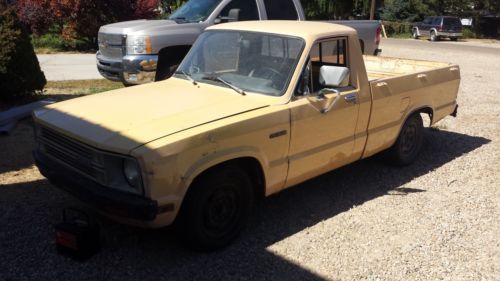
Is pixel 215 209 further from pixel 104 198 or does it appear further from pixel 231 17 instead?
pixel 231 17

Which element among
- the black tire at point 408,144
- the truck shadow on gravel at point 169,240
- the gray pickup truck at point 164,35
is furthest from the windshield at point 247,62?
the gray pickup truck at point 164,35

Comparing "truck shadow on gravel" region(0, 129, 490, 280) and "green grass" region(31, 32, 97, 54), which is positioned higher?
"green grass" region(31, 32, 97, 54)

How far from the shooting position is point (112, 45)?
27.5ft

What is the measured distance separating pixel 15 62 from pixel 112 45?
1.57 meters

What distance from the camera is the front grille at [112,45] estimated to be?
8134 mm

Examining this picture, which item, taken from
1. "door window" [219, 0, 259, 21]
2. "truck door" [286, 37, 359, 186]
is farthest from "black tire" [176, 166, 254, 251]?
"door window" [219, 0, 259, 21]

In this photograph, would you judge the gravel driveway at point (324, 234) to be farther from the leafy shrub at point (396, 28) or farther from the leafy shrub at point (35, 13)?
the leafy shrub at point (396, 28)

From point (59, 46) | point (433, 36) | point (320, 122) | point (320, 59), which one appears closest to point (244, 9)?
point (320, 59)

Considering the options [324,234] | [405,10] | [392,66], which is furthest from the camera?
[405,10]

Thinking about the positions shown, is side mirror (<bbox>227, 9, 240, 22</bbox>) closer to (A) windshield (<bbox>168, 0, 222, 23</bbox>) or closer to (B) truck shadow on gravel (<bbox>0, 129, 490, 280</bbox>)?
(A) windshield (<bbox>168, 0, 222, 23</bbox>)

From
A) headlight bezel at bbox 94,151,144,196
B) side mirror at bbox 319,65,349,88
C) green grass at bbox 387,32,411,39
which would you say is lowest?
green grass at bbox 387,32,411,39

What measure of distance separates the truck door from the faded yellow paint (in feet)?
0.03

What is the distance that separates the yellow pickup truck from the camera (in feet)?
11.1

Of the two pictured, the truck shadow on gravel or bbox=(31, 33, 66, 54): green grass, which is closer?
the truck shadow on gravel
